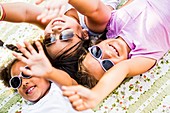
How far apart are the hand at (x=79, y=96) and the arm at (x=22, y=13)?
43 centimetres

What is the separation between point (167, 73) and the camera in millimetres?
1235

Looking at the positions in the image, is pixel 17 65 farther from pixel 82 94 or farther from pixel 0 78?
pixel 82 94

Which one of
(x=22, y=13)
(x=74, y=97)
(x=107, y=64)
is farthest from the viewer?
(x=22, y=13)

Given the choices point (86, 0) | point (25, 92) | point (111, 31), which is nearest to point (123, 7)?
point (111, 31)

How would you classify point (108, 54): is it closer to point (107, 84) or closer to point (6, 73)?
point (107, 84)

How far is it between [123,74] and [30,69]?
0.29 m

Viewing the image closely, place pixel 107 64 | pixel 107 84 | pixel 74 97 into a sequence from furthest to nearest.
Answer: pixel 107 64, pixel 107 84, pixel 74 97

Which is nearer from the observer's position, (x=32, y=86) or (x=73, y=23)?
(x=32, y=86)

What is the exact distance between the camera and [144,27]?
48.8 inches

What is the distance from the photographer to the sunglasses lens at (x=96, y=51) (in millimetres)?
1168

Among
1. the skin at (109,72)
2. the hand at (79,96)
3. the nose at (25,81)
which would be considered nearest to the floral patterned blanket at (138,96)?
the skin at (109,72)

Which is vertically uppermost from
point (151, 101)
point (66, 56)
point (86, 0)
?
point (86, 0)

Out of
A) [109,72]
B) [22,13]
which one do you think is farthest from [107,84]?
[22,13]

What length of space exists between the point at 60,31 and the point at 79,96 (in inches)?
13.6
